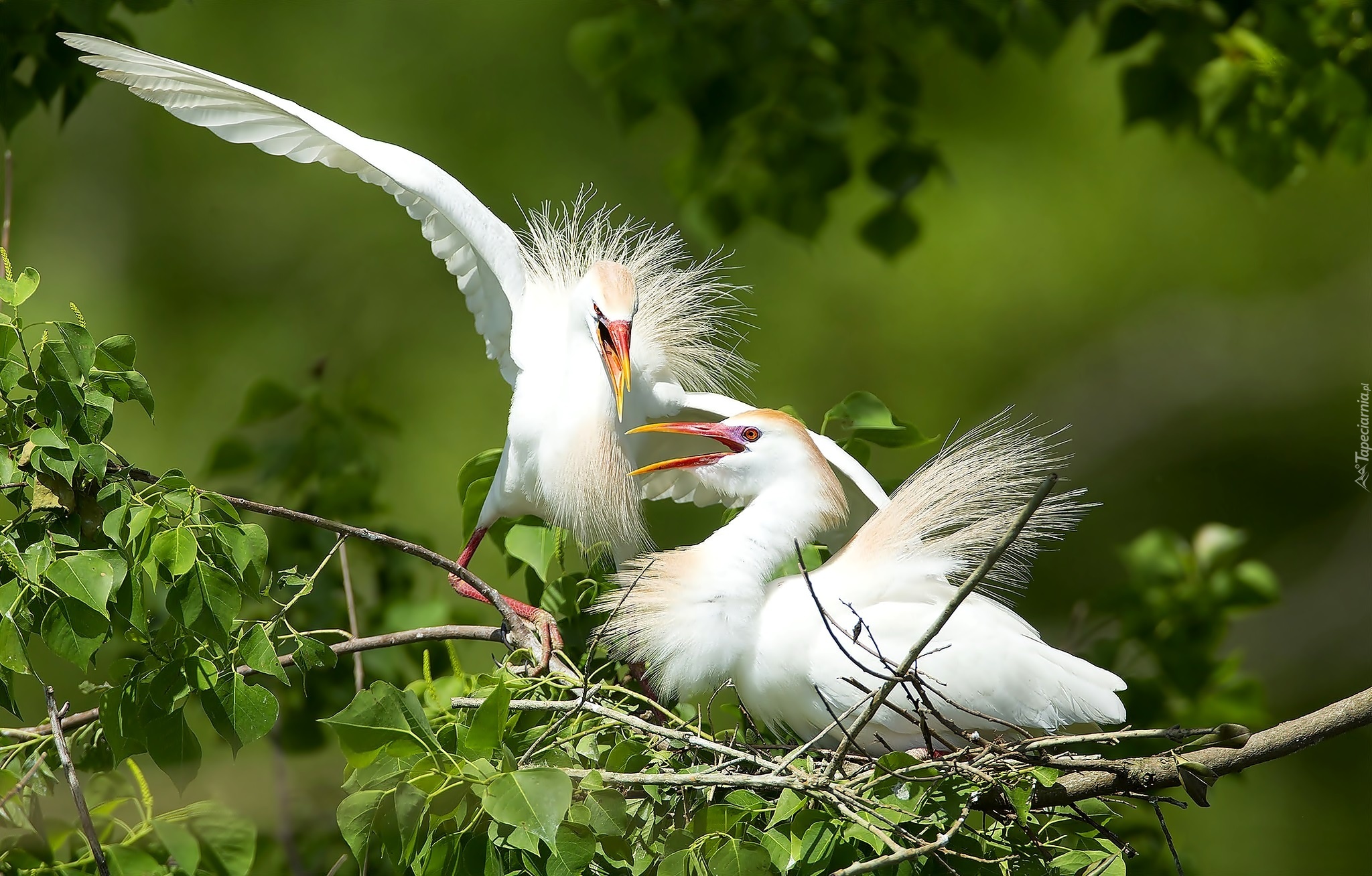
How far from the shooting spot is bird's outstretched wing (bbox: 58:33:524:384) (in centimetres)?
131

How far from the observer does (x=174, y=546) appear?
857mm

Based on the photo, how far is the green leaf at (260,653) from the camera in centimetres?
90

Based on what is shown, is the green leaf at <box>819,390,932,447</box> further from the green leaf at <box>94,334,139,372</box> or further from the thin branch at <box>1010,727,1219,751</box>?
the green leaf at <box>94,334,139,372</box>

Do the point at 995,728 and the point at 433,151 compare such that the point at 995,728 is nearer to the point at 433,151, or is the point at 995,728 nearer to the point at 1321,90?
the point at 1321,90

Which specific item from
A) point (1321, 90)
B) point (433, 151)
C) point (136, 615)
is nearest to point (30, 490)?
point (136, 615)

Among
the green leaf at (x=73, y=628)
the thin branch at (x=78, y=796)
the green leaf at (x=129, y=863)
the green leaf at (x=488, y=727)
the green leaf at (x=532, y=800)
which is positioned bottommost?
the green leaf at (x=129, y=863)

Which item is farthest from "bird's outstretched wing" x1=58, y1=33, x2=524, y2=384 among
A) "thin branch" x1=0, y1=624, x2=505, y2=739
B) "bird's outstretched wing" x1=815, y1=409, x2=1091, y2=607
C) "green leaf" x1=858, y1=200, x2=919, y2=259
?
"green leaf" x1=858, y1=200, x2=919, y2=259

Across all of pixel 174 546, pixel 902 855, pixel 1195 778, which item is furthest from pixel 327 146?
pixel 1195 778

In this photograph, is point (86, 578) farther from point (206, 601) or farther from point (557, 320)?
point (557, 320)

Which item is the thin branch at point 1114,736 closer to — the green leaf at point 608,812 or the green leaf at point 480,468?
the green leaf at point 608,812

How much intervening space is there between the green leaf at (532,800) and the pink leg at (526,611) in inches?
17.8

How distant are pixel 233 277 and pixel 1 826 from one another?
315 centimetres

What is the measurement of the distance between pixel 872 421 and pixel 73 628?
944 mm

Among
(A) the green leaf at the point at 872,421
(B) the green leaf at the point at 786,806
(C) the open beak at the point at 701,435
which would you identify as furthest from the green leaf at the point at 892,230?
(B) the green leaf at the point at 786,806
